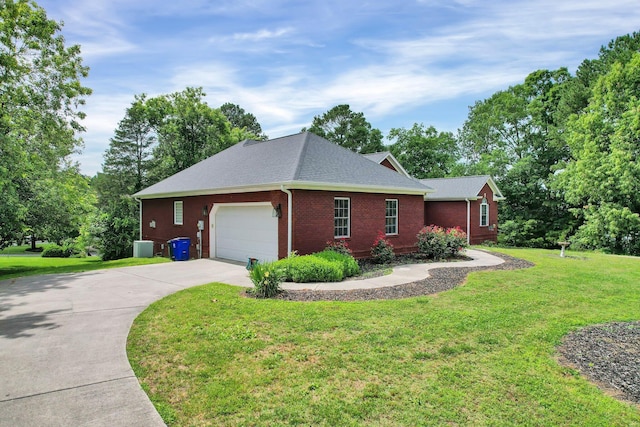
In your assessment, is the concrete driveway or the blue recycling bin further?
the blue recycling bin

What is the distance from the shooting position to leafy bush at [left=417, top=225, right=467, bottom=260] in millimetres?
14688

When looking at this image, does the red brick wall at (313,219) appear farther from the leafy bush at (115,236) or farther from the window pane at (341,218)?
the leafy bush at (115,236)

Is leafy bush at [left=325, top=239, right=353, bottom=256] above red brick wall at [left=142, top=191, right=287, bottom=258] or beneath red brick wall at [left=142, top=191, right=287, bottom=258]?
beneath

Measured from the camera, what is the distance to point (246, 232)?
14.2 metres

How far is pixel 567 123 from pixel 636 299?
2509 centimetres

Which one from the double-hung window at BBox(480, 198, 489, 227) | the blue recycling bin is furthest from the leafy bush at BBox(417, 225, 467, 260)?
the double-hung window at BBox(480, 198, 489, 227)

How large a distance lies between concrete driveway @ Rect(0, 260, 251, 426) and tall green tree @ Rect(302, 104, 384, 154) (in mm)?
38061

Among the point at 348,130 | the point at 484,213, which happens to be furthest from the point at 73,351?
the point at 348,130

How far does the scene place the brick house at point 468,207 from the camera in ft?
75.8

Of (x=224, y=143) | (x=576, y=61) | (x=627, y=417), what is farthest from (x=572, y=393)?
(x=576, y=61)

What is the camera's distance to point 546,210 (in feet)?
104

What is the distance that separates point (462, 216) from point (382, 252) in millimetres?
11372

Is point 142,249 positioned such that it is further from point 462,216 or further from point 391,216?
point 462,216

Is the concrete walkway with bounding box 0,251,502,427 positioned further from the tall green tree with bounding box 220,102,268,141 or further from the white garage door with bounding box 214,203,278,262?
the tall green tree with bounding box 220,102,268,141
